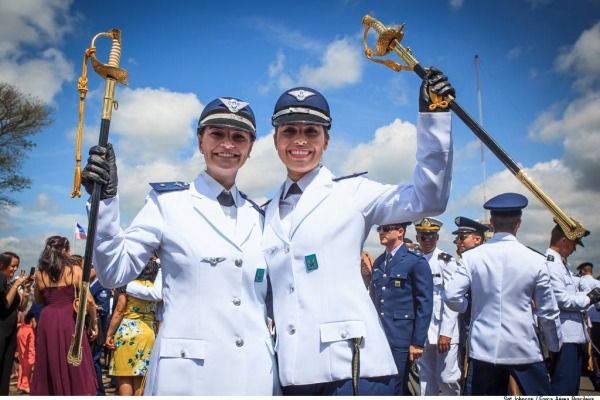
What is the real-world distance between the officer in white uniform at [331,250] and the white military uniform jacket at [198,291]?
0.46 ft

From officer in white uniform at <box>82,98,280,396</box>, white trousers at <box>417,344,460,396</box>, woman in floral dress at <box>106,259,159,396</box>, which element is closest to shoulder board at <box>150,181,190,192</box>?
officer in white uniform at <box>82,98,280,396</box>

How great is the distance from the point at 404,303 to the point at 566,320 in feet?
7.46

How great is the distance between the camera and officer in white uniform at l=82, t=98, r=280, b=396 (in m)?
2.67

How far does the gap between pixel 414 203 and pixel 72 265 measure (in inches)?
224

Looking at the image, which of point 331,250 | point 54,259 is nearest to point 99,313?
point 54,259

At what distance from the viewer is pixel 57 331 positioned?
6.52m

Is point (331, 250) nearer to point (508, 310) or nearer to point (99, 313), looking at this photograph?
point (508, 310)

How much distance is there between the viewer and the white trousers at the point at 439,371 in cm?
763

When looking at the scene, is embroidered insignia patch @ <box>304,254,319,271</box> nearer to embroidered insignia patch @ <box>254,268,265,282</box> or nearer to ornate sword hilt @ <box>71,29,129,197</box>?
embroidered insignia patch @ <box>254,268,265,282</box>

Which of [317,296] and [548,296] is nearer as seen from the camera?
[317,296]

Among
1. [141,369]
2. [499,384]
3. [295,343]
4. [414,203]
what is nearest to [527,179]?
[414,203]

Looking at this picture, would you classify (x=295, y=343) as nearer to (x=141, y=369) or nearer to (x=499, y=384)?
(x=499, y=384)

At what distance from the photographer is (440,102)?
2.55 metres

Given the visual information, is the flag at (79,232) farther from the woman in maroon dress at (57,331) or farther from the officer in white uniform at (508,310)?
the officer in white uniform at (508,310)
